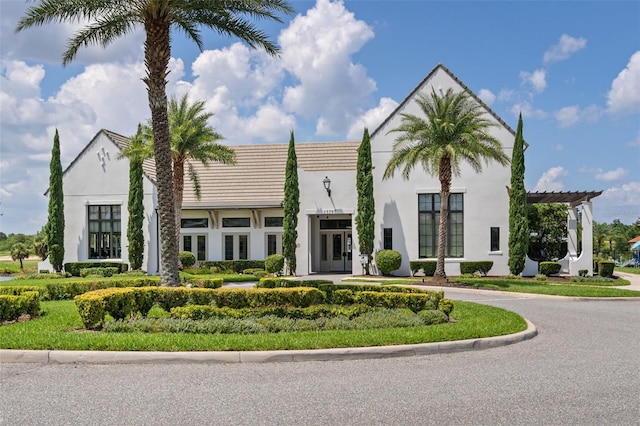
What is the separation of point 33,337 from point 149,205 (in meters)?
24.4

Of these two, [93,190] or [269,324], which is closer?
[269,324]

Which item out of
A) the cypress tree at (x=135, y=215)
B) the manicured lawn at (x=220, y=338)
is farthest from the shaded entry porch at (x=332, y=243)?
the manicured lawn at (x=220, y=338)

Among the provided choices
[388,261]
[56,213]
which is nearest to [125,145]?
[56,213]

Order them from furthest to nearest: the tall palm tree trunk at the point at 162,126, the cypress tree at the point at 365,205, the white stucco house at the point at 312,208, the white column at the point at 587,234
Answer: the white stucco house at the point at 312,208, the cypress tree at the point at 365,205, the white column at the point at 587,234, the tall palm tree trunk at the point at 162,126

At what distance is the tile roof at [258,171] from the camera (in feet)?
115

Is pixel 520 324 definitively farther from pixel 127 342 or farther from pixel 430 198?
pixel 430 198

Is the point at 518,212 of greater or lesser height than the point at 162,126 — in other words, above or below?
below

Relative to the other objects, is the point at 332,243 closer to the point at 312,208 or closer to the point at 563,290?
the point at 312,208

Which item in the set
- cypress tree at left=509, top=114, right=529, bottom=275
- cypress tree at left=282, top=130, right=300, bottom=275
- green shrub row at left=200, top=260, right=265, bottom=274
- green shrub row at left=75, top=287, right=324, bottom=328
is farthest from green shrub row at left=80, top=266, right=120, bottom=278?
cypress tree at left=509, top=114, right=529, bottom=275

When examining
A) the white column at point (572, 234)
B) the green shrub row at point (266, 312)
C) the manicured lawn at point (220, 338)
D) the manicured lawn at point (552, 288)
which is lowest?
the manicured lawn at point (552, 288)

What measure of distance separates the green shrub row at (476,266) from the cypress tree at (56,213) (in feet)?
71.6

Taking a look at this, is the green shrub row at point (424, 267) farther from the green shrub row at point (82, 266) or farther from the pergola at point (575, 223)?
the green shrub row at point (82, 266)

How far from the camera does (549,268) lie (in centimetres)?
2934

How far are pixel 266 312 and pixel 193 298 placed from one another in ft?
5.70
